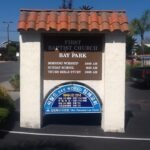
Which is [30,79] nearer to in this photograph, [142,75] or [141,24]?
[142,75]

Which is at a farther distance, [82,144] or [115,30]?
[115,30]

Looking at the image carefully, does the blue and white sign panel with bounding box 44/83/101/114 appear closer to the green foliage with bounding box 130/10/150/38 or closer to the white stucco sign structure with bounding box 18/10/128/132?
the white stucco sign structure with bounding box 18/10/128/132

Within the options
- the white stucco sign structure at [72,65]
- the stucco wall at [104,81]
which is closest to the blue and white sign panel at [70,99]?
the white stucco sign structure at [72,65]

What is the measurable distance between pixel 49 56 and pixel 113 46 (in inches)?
61.5

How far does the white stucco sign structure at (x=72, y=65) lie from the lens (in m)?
11.1

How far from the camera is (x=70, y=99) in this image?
11555mm

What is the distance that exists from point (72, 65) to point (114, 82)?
1.12 metres

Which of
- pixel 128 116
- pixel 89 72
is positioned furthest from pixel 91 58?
pixel 128 116

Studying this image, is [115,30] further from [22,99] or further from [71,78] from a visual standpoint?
[22,99]

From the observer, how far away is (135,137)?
10.6 meters

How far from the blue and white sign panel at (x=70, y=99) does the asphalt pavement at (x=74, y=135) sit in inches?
17.9

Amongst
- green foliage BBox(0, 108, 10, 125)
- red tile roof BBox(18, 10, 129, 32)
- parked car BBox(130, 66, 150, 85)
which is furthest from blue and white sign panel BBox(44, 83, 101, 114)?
parked car BBox(130, 66, 150, 85)

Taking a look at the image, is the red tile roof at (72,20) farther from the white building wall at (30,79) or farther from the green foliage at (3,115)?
the green foliage at (3,115)

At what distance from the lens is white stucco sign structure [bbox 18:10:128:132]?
11.1 meters
